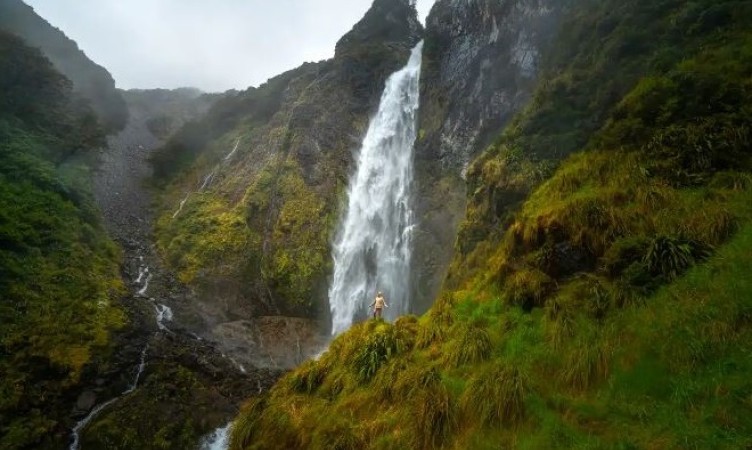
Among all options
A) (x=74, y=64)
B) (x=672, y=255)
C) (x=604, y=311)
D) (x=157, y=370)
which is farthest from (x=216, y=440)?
(x=74, y=64)

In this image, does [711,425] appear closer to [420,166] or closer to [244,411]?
[244,411]

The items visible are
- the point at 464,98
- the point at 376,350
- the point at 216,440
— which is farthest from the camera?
the point at 464,98

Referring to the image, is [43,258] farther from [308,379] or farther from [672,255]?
[672,255]

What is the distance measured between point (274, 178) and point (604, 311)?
28843mm

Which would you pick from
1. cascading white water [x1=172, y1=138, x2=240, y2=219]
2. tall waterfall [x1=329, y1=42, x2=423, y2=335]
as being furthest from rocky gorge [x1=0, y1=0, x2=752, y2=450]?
cascading white water [x1=172, y1=138, x2=240, y2=219]

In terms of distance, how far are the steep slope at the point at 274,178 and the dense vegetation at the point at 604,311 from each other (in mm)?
15968

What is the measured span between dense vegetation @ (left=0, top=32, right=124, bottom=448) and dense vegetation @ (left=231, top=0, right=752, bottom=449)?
8850 millimetres

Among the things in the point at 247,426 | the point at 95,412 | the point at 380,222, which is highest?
the point at 380,222

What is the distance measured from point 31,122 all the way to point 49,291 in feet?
64.9

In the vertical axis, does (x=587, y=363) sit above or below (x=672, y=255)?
below

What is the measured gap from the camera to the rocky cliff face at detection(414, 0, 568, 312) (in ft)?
79.9

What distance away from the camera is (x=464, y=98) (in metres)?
30.1

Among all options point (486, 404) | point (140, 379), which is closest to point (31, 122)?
point (140, 379)

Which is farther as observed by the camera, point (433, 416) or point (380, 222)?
point (380, 222)
